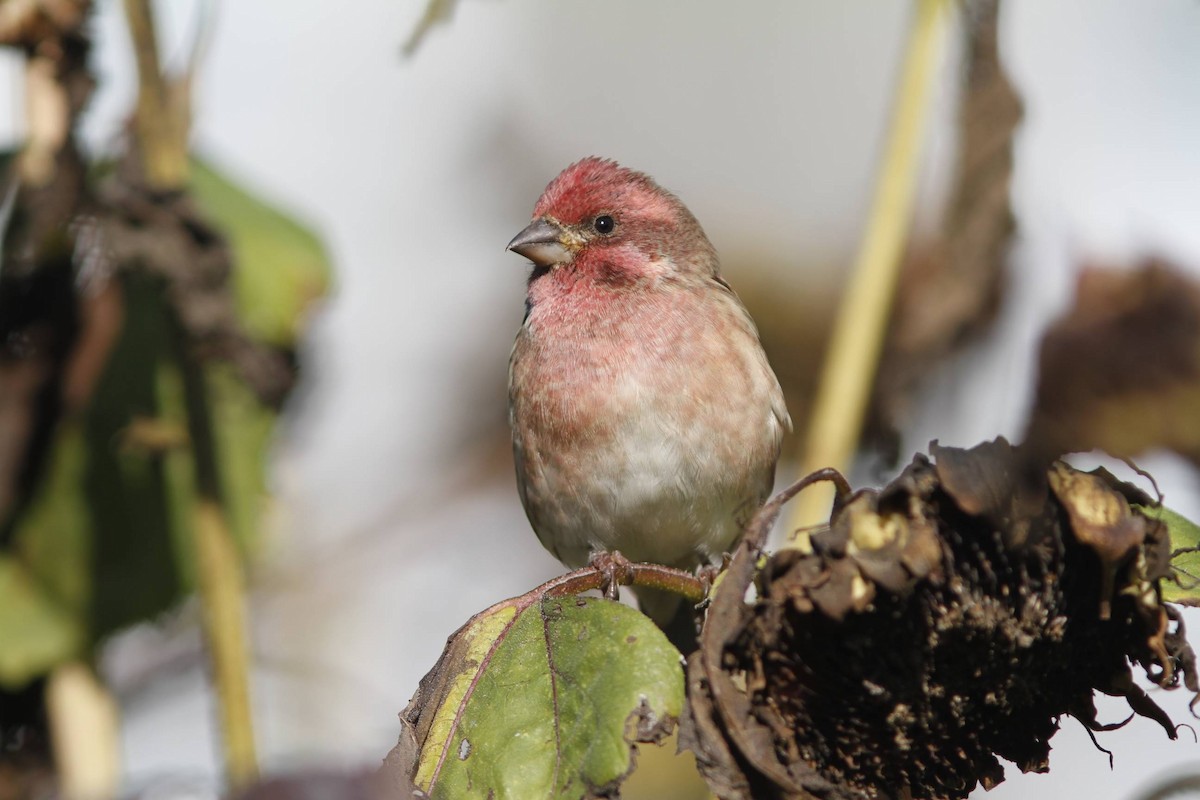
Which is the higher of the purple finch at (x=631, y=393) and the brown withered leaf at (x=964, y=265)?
the brown withered leaf at (x=964, y=265)

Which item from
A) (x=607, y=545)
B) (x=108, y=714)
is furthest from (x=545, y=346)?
(x=108, y=714)

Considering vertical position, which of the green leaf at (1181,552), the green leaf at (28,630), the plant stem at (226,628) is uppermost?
the green leaf at (1181,552)

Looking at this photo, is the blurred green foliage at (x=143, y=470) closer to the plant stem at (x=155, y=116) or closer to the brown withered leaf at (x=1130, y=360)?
the plant stem at (x=155, y=116)

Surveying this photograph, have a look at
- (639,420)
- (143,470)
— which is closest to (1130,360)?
(639,420)

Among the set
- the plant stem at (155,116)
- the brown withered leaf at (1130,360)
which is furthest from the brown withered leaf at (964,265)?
the plant stem at (155,116)

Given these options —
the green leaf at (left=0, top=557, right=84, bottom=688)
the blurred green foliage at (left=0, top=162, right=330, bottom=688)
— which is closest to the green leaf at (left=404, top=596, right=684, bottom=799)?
the blurred green foliage at (left=0, top=162, right=330, bottom=688)

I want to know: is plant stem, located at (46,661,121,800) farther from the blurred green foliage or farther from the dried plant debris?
the dried plant debris

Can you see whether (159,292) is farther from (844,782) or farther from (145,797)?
(844,782)
